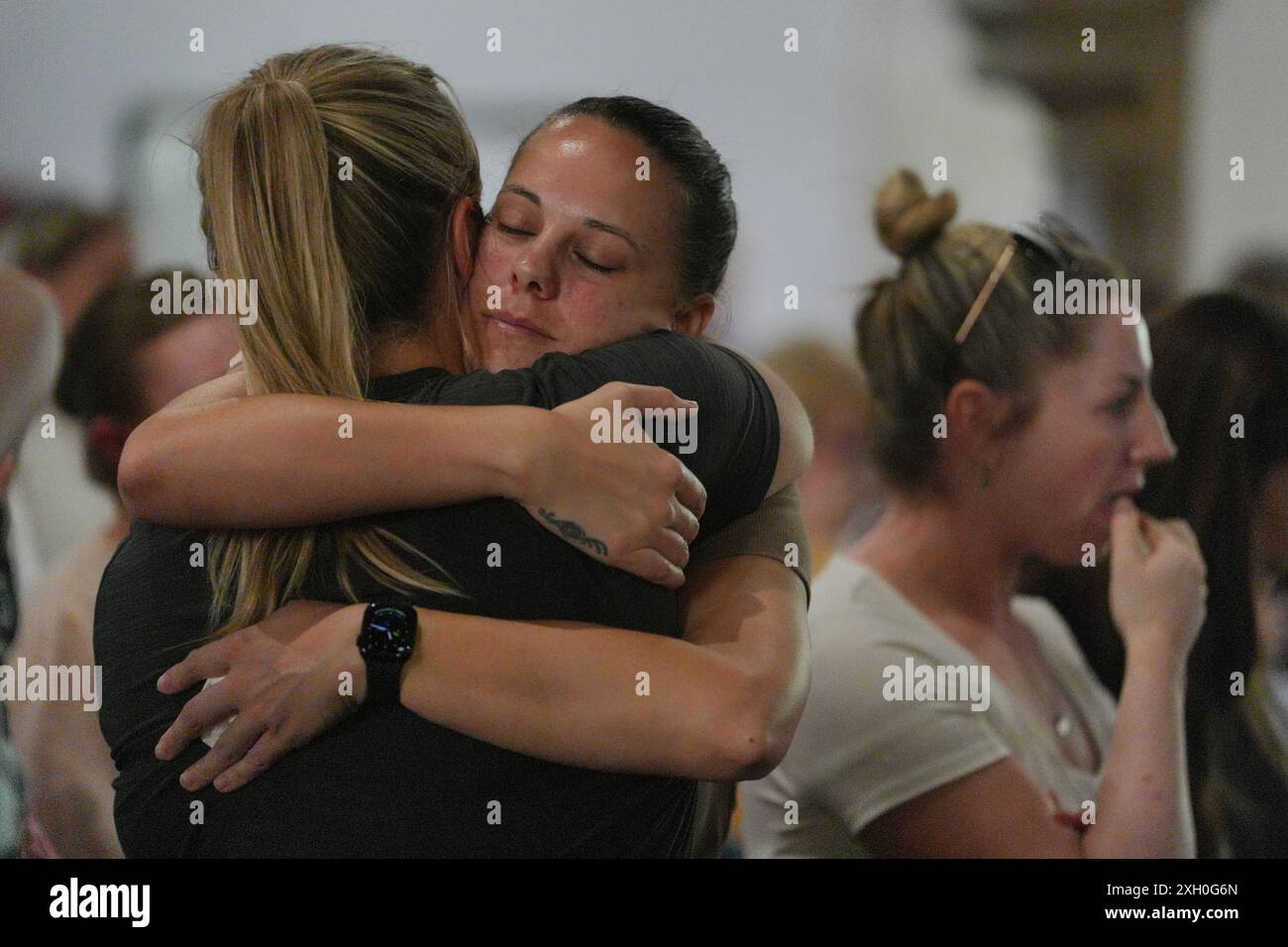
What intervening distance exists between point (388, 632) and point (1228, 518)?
51.5 inches

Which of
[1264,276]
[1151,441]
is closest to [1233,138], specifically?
[1264,276]

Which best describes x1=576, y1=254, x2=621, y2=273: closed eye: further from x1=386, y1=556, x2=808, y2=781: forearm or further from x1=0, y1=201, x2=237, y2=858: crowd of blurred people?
x1=0, y1=201, x2=237, y2=858: crowd of blurred people

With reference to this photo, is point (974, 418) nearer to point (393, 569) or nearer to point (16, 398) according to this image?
point (393, 569)

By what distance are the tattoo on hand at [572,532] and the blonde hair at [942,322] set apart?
2.66ft

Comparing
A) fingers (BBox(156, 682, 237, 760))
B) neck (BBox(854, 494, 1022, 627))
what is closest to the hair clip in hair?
neck (BBox(854, 494, 1022, 627))

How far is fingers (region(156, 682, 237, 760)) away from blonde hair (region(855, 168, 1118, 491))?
37.9 inches

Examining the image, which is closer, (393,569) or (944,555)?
(393,569)

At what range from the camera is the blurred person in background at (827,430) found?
2.53m

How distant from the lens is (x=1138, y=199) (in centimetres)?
371

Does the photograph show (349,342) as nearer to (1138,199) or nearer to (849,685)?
(849,685)

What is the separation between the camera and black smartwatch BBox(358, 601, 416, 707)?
971 millimetres

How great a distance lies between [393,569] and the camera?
0.99 metres
